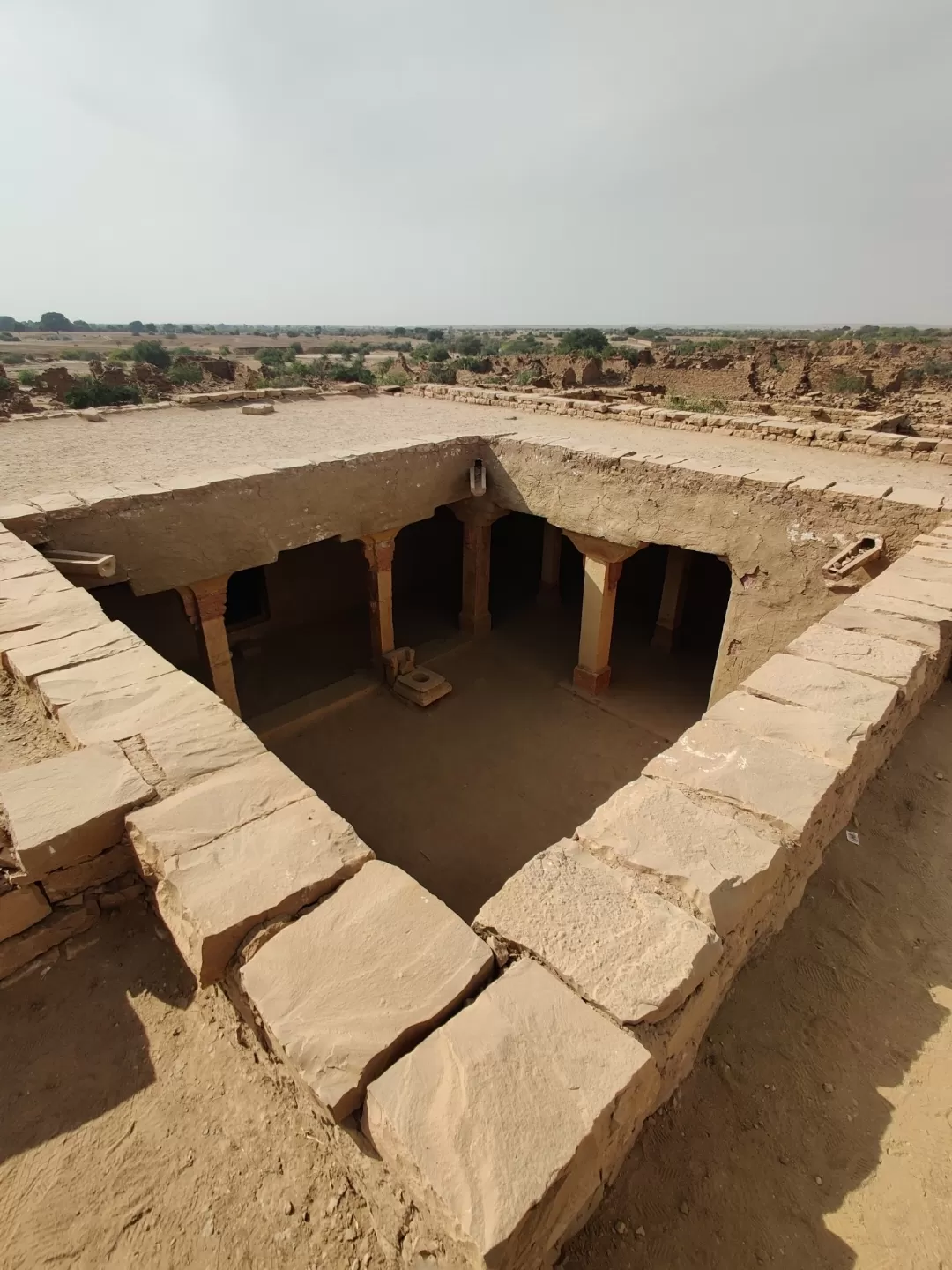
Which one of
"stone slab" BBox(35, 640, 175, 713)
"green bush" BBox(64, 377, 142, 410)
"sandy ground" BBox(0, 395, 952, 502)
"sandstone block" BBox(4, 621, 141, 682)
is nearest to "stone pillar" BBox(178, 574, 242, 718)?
"sandy ground" BBox(0, 395, 952, 502)

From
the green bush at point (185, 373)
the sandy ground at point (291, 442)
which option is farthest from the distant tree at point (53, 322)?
the sandy ground at point (291, 442)

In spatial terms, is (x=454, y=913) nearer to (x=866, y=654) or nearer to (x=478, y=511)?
(x=866, y=654)

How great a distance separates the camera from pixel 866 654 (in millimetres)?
3768

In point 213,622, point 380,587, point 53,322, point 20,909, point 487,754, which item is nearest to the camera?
point 20,909

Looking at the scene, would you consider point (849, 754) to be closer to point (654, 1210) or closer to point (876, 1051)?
point (876, 1051)

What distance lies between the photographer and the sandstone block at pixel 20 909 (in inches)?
88.8

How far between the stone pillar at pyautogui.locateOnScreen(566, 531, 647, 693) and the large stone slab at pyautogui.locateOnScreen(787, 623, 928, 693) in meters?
4.68

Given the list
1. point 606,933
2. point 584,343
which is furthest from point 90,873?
point 584,343

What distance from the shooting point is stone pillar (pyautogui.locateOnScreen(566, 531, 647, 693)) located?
29.5ft

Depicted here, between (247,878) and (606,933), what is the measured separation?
1.17 metres

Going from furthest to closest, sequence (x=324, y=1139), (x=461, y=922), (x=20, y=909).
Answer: (x=20, y=909) < (x=461, y=922) < (x=324, y=1139)

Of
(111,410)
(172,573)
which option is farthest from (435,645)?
(111,410)

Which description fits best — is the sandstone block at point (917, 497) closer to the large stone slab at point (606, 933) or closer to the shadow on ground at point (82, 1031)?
the large stone slab at point (606, 933)

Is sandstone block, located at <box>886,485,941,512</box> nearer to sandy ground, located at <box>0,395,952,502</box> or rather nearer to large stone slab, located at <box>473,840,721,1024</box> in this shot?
sandy ground, located at <box>0,395,952,502</box>
